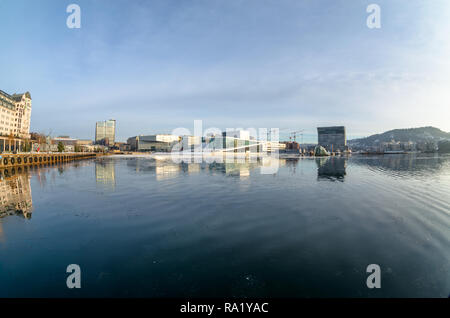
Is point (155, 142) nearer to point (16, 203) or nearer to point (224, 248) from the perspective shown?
point (16, 203)

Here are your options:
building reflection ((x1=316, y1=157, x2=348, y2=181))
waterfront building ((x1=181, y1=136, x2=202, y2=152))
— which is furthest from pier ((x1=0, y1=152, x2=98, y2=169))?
waterfront building ((x1=181, y1=136, x2=202, y2=152))

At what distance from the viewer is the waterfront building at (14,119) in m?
89.8

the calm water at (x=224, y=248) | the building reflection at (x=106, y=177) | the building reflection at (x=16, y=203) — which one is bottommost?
the calm water at (x=224, y=248)

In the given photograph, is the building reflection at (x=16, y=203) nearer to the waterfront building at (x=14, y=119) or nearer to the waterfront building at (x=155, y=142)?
the waterfront building at (x=14, y=119)

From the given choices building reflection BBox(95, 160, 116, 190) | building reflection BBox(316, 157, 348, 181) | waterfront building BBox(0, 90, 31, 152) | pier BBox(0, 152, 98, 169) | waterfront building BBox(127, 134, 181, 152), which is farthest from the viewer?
waterfront building BBox(127, 134, 181, 152)

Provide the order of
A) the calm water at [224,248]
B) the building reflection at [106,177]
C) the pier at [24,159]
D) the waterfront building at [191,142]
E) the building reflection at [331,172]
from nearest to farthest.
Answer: the calm water at [224,248]
the building reflection at [106,177]
the building reflection at [331,172]
the pier at [24,159]
the waterfront building at [191,142]

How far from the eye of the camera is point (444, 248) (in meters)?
7.19

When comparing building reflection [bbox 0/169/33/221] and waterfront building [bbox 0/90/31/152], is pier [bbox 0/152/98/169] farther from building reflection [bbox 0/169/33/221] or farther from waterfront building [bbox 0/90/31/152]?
waterfront building [bbox 0/90/31/152]

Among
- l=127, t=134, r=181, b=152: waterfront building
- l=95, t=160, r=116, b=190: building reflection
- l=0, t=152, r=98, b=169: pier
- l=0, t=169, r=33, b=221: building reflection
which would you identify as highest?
l=127, t=134, r=181, b=152: waterfront building

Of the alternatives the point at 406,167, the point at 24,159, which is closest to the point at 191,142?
the point at 24,159

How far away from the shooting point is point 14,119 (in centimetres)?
10962

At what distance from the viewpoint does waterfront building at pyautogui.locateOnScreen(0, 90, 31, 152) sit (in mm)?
89750

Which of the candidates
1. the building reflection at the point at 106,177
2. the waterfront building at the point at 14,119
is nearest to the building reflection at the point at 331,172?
the building reflection at the point at 106,177
